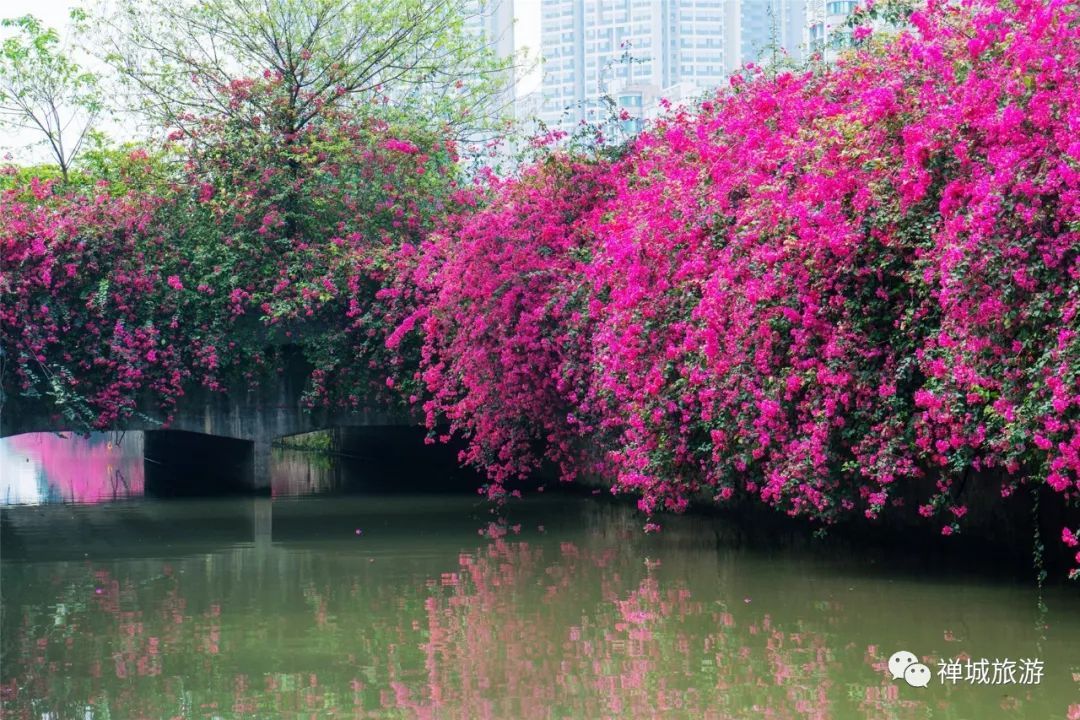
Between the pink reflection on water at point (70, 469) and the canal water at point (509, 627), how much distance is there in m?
6.24

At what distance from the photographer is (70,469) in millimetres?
26906

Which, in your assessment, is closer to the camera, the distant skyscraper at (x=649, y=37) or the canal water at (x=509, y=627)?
the canal water at (x=509, y=627)

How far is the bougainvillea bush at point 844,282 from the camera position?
7.73 metres

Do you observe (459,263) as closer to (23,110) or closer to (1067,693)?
(1067,693)

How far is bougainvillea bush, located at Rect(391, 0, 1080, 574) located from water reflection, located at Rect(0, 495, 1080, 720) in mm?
747

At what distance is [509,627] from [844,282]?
127 inches

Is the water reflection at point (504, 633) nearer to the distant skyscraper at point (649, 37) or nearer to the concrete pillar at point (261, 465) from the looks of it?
the concrete pillar at point (261, 465)

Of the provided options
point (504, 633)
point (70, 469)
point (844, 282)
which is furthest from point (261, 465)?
point (844, 282)

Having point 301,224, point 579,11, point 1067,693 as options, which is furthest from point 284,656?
point 579,11

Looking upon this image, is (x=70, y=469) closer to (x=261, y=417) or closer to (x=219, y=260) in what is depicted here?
(x=261, y=417)

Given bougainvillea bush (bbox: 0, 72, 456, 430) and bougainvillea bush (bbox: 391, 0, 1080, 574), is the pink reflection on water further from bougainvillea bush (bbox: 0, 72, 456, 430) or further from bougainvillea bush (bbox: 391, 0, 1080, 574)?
bougainvillea bush (bbox: 391, 0, 1080, 574)

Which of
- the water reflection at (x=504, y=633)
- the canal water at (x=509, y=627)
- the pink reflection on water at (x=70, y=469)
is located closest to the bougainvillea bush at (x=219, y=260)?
the pink reflection on water at (x=70, y=469)

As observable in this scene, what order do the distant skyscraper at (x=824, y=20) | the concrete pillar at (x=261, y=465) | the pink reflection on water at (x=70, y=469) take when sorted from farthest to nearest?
1. the pink reflection on water at (x=70, y=469)
2. the concrete pillar at (x=261, y=465)
3. the distant skyscraper at (x=824, y=20)

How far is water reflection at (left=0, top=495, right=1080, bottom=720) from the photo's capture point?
6648 millimetres
